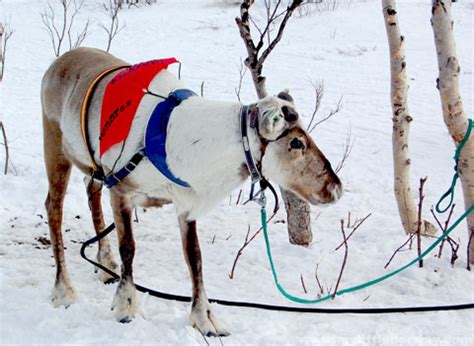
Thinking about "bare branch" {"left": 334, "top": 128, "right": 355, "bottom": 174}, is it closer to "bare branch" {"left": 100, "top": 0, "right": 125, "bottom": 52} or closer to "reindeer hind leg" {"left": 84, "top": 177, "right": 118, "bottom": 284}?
"reindeer hind leg" {"left": 84, "top": 177, "right": 118, "bottom": 284}

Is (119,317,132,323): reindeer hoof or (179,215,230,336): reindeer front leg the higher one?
(179,215,230,336): reindeer front leg

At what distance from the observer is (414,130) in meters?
9.58

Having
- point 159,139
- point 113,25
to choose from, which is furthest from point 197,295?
point 113,25

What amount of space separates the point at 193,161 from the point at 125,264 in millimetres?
861

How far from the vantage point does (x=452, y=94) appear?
3977 millimetres

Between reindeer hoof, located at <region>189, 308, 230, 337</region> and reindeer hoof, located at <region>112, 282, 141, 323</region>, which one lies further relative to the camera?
reindeer hoof, located at <region>112, 282, 141, 323</region>

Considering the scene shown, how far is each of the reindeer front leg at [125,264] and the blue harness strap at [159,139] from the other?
429mm

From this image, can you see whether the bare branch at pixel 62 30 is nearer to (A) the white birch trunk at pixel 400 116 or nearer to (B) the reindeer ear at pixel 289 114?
(A) the white birch trunk at pixel 400 116

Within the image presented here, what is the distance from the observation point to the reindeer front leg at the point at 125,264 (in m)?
3.29

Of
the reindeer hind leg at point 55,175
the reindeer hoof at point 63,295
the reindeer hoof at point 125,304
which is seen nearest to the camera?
the reindeer hoof at point 125,304

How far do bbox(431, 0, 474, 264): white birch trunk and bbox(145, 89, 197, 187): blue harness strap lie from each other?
199 cm

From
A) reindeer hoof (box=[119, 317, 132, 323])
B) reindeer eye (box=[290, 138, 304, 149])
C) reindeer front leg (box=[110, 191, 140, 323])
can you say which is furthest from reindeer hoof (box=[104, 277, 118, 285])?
reindeer eye (box=[290, 138, 304, 149])

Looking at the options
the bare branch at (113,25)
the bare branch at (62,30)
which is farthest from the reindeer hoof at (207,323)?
the bare branch at (62,30)

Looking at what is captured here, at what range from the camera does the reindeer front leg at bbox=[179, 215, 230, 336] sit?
10.4 feet
